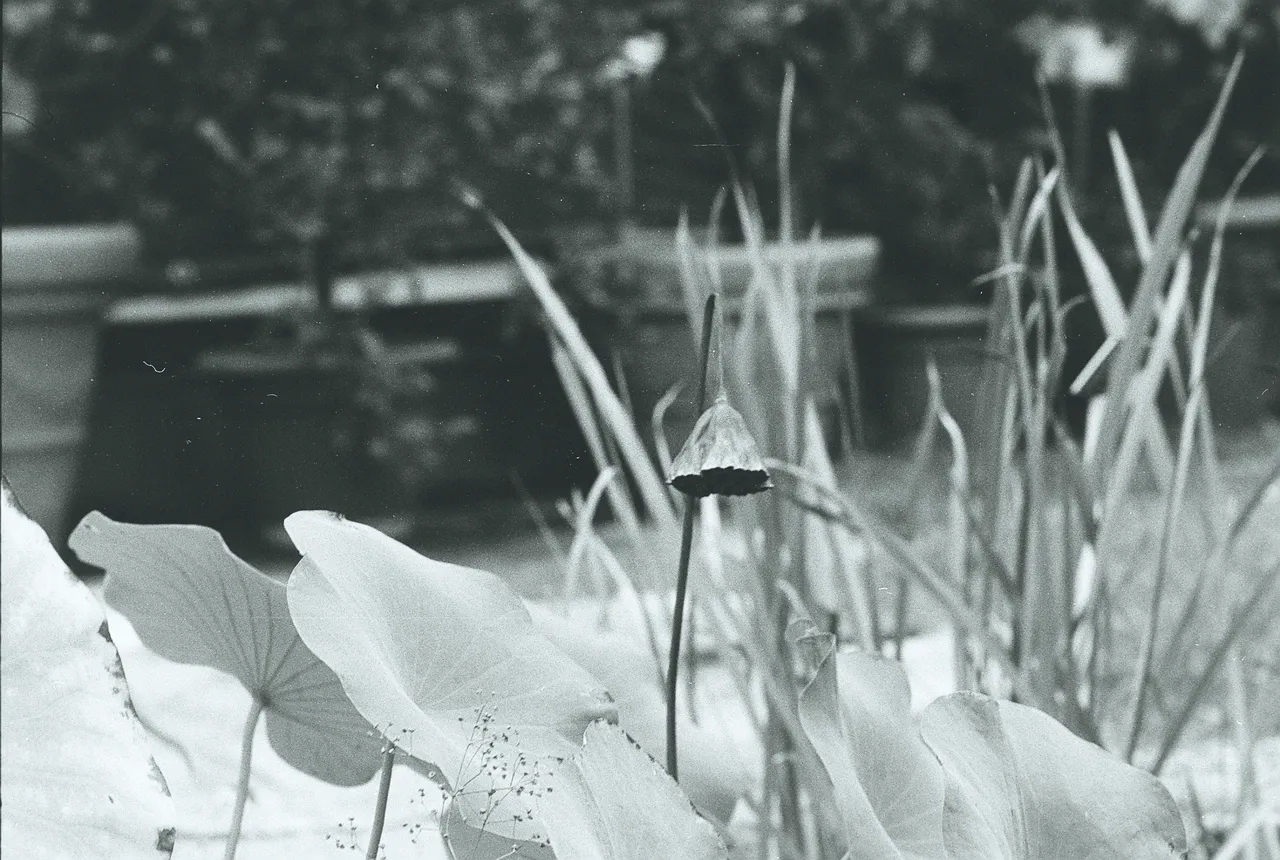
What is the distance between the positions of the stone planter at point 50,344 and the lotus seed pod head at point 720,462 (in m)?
2.13

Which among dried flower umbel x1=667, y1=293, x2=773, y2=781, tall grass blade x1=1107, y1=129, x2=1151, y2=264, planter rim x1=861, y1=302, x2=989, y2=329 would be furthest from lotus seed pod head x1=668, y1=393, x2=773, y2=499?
planter rim x1=861, y1=302, x2=989, y2=329

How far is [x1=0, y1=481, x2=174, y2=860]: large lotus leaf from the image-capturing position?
0.23m

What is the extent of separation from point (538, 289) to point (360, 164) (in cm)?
200

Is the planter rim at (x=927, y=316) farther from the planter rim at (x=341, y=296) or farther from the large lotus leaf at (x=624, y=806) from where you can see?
the large lotus leaf at (x=624, y=806)

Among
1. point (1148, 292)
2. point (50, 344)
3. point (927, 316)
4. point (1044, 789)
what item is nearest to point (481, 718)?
point (1044, 789)

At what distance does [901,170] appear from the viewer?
365 cm

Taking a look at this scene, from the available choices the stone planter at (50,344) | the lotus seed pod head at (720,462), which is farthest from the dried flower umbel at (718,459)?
the stone planter at (50,344)

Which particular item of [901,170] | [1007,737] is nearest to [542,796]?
[1007,737]

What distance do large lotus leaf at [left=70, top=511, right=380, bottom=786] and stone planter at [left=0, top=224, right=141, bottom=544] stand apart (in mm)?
1970

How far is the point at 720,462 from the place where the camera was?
10.7 inches

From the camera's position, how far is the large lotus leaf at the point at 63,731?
23 cm

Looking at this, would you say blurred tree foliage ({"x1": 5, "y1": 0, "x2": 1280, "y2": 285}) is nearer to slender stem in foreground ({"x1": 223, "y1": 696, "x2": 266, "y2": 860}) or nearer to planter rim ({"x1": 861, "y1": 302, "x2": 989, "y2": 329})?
planter rim ({"x1": 861, "y1": 302, "x2": 989, "y2": 329})

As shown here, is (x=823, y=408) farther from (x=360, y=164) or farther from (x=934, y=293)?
(x=934, y=293)

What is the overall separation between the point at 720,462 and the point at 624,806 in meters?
0.07
